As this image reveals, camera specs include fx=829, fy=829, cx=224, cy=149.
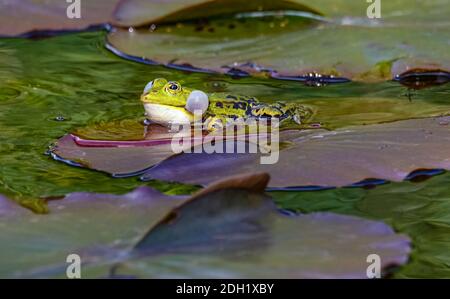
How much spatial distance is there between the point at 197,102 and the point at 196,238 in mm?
1646

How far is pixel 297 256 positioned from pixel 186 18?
2958mm

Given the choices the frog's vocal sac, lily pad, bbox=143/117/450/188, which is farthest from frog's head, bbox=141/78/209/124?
lily pad, bbox=143/117/450/188

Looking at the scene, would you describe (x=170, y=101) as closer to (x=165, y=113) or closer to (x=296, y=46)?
(x=165, y=113)

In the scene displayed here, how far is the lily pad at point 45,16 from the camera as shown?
16.0 ft

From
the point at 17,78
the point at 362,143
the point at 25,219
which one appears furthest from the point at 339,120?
the point at 17,78

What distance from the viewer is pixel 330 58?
4.26m

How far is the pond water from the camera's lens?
2.74 meters

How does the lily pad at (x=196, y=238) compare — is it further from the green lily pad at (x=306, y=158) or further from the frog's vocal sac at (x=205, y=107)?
the frog's vocal sac at (x=205, y=107)

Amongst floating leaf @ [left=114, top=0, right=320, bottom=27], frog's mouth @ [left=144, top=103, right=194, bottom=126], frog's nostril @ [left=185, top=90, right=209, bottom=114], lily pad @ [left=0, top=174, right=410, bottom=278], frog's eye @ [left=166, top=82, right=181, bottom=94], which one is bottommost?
lily pad @ [left=0, top=174, right=410, bottom=278]

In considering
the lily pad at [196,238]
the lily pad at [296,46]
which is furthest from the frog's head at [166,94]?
the lily pad at [196,238]

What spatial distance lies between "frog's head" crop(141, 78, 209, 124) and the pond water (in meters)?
0.10

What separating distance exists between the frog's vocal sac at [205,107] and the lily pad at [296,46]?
1.70 feet

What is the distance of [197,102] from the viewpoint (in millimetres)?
3820

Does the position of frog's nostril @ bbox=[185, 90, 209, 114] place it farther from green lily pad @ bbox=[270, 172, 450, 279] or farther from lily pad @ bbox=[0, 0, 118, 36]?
lily pad @ bbox=[0, 0, 118, 36]
